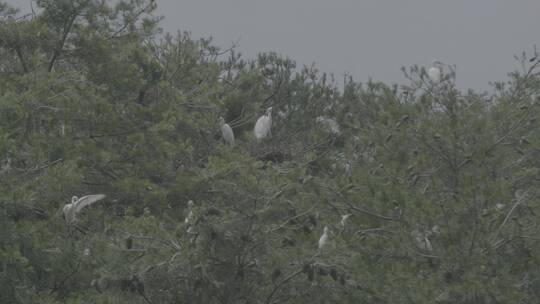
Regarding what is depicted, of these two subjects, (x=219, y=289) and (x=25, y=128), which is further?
(x=25, y=128)

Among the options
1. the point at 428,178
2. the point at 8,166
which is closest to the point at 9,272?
the point at 8,166

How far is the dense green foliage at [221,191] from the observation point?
26.8ft

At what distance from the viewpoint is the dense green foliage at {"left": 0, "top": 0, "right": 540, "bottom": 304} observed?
8156 millimetres

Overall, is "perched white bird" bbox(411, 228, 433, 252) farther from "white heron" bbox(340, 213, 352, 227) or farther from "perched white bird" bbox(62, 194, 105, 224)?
"perched white bird" bbox(62, 194, 105, 224)

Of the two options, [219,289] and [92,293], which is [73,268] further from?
[219,289]

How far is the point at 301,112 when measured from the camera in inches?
880

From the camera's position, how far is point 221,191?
27.2ft

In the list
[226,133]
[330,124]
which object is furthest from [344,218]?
[330,124]

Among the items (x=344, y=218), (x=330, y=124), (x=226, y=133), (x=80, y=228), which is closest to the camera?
(x=344, y=218)

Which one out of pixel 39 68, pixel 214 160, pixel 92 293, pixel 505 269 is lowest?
pixel 505 269

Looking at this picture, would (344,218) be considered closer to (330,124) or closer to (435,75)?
(435,75)

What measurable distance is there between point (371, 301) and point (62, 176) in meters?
2.99

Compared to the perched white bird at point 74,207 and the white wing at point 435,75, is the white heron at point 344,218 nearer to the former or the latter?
the white wing at point 435,75

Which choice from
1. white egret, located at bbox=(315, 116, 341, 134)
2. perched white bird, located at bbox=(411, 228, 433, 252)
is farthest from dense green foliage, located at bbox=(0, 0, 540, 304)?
white egret, located at bbox=(315, 116, 341, 134)
